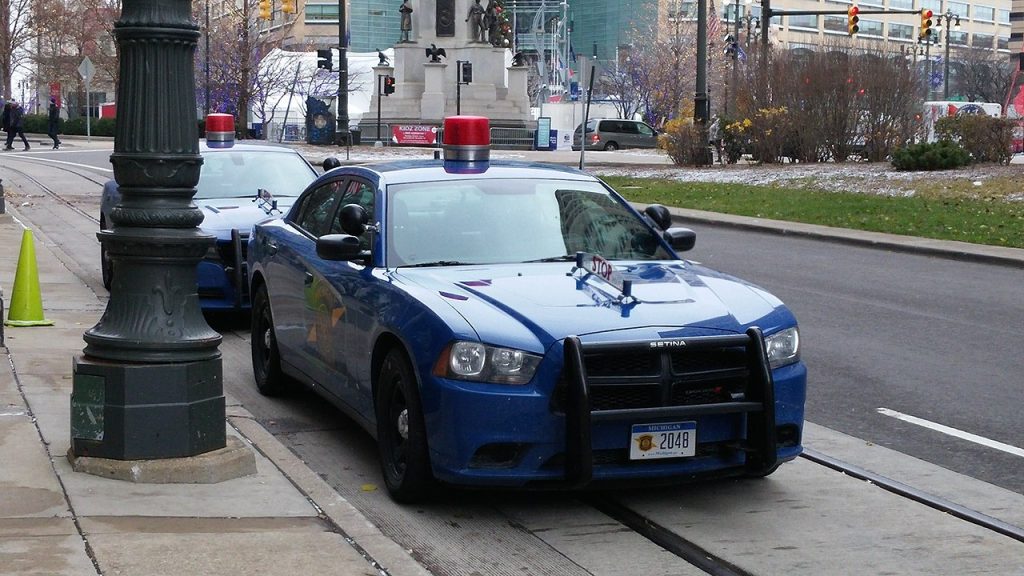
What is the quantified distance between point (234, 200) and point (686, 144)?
24.2m

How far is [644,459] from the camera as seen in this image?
5.86 metres

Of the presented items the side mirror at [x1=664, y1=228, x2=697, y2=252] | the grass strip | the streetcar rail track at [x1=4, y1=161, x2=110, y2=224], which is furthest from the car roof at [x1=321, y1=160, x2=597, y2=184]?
the streetcar rail track at [x1=4, y1=161, x2=110, y2=224]

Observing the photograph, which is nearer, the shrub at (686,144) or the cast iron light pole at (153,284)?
the cast iron light pole at (153,284)

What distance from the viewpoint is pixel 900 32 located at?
477ft

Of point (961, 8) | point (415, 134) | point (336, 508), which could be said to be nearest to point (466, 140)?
point (336, 508)

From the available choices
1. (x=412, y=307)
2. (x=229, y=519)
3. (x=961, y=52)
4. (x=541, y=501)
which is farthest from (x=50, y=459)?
(x=961, y=52)

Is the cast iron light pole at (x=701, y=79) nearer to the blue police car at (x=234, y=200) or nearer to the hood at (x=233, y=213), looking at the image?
the blue police car at (x=234, y=200)

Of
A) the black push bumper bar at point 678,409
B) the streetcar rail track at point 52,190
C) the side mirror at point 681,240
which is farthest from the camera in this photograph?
the streetcar rail track at point 52,190

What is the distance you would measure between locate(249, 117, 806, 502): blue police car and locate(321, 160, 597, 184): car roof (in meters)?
0.02

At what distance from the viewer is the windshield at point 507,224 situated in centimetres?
707

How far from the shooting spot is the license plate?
5824 mm

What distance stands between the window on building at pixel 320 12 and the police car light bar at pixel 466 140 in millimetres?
128958

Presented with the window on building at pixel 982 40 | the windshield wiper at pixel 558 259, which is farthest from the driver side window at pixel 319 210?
the window on building at pixel 982 40

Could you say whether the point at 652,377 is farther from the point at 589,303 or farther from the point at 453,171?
the point at 453,171
